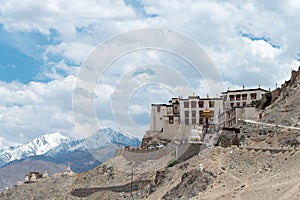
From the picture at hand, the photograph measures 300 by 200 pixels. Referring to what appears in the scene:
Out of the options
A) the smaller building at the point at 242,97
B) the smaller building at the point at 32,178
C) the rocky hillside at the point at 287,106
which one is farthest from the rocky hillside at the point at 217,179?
the smaller building at the point at 242,97

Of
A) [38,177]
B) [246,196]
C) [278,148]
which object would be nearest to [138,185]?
[278,148]

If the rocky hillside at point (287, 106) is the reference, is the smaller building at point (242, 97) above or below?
above

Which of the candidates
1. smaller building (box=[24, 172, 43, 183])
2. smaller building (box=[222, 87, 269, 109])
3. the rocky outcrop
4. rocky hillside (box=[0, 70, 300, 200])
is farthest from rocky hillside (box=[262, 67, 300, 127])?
smaller building (box=[24, 172, 43, 183])

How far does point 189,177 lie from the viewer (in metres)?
58.6

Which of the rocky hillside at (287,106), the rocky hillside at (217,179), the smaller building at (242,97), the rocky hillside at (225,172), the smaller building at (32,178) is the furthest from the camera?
the smaller building at (242,97)

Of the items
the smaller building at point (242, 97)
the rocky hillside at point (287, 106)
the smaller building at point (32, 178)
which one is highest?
the smaller building at point (242, 97)

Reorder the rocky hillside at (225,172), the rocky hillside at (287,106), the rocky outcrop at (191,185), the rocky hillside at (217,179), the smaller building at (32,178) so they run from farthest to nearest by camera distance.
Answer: the smaller building at (32,178) < the rocky hillside at (287,106) < the rocky outcrop at (191,185) < the rocky hillside at (225,172) < the rocky hillside at (217,179)

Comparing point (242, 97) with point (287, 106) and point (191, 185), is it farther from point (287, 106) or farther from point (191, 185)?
point (191, 185)

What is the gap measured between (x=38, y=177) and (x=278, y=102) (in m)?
46.0

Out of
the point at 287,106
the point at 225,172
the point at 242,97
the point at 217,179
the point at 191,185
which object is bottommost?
the point at 191,185

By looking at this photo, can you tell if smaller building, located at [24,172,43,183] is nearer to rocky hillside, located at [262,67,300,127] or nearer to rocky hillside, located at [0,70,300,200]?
rocky hillside, located at [0,70,300,200]

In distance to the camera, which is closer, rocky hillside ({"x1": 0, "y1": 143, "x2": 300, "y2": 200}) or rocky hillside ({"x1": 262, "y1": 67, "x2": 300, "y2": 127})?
rocky hillside ({"x1": 0, "y1": 143, "x2": 300, "y2": 200})

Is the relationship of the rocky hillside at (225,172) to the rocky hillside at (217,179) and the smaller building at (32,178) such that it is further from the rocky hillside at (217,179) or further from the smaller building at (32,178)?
the smaller building at (32,178)

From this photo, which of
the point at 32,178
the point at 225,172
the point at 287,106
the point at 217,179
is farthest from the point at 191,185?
the point at 32,178
